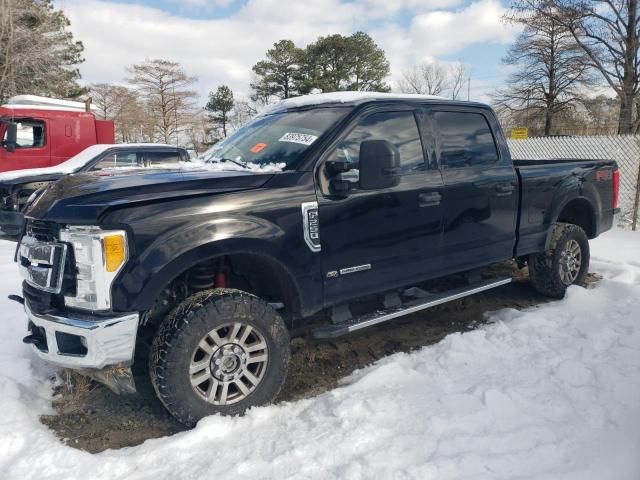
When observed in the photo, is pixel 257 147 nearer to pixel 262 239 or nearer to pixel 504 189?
pixel 262 239

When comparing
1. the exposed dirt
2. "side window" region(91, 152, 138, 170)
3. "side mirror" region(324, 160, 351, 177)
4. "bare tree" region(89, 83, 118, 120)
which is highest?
"bare tree" region(89, 83, 118, 120)

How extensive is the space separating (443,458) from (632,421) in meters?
1.17

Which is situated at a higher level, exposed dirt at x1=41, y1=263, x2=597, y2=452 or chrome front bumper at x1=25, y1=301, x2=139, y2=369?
chrome front bumper at x1=25, y1=301, x2=139, y2=369

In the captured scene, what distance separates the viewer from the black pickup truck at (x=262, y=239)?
2.55m

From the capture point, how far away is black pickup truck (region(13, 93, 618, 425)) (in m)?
2.55

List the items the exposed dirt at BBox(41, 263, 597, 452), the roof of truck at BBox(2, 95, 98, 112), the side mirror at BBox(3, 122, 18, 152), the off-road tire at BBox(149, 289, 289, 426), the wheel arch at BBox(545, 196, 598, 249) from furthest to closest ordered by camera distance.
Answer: the roof of truck at BBox(2, 95, 98, 112), the side mirror at BBox(3, 122, 18, 152), the wheel arch at BBox(545, 196, 598, 249), the exposed dirt at BBox(41, 263, 597, 452), the off-road tire at BBox(149, 289, 289, 426)

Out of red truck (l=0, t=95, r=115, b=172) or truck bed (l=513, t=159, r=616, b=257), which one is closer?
truck bed (l=513, t=159, r=616, b=257)

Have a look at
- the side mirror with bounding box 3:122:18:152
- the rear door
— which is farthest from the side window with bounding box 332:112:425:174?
the side mirror with bounding box 3:122:18:152

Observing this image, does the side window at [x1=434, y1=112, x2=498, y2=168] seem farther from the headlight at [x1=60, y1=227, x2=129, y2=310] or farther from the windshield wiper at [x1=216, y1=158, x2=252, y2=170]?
the headlight at [x1=60, y1=227, x2=129, y2=310]

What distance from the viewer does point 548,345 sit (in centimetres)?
372

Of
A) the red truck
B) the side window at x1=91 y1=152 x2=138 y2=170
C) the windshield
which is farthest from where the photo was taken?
the red truck

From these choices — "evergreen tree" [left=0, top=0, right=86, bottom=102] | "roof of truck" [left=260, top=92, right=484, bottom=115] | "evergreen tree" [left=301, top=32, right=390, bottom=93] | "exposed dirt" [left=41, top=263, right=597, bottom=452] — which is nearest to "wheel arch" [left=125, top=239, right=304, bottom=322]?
"exposed dirt" [left=41, top=263, right=597, bottom=452]

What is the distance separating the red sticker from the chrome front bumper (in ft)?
5.22

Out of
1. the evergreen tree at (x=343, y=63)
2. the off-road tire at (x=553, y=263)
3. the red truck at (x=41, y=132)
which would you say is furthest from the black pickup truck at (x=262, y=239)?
the evergreen tree at (x=343, y=63)
